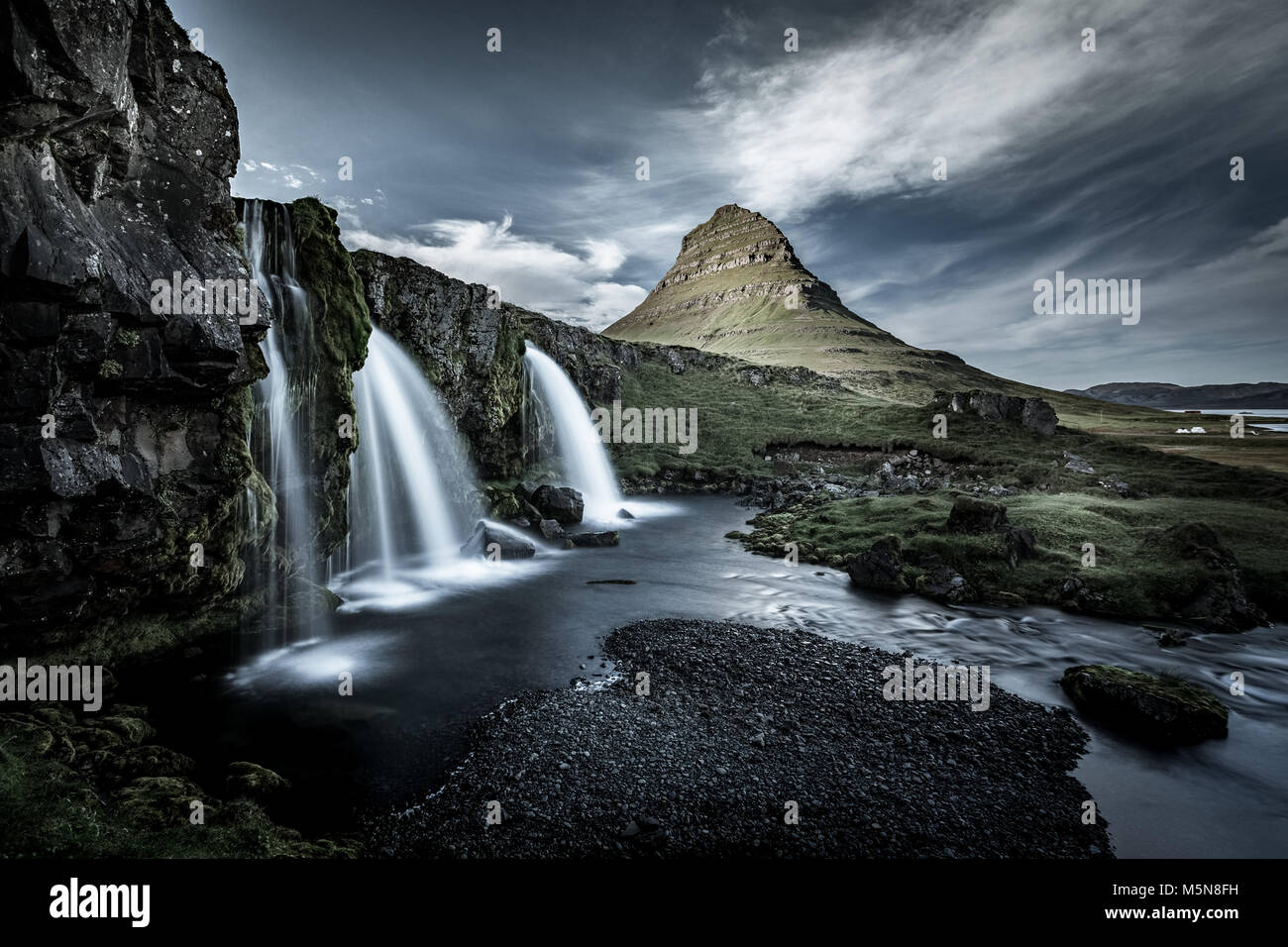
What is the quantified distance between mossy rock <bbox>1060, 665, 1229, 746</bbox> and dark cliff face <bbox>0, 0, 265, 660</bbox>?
25.3 meters

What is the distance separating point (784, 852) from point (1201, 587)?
23.8 meters

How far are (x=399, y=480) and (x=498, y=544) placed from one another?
7.39 meters

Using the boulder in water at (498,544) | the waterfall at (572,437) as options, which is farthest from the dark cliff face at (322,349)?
the waterfall at (572,437)

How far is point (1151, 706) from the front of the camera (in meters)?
13.0

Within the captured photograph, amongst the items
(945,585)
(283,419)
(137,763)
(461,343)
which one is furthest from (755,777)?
(461,343)

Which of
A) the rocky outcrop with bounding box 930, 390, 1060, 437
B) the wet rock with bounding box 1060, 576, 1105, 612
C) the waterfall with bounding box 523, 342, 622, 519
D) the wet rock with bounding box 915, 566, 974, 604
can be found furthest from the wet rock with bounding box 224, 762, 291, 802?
the rocky outcrop with bounding box 930, 390, 1060, 437

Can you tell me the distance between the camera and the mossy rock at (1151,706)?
12766 mm

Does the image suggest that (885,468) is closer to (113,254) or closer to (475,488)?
(475,488)

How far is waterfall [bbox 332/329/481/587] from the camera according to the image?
27391 mm

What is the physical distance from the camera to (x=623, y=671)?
51.8 feet

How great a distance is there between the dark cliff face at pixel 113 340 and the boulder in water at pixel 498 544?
13.2 metres

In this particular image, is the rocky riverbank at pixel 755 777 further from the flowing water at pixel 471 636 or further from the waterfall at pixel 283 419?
the waterfall at pixel 283 419

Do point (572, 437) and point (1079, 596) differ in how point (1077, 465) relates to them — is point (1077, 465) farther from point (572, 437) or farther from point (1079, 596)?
point (572, 437)
